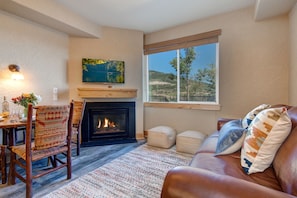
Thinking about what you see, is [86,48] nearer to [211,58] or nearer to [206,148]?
[211,58]

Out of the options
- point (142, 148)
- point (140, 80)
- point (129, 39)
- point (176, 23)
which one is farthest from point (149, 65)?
point (142, 148)

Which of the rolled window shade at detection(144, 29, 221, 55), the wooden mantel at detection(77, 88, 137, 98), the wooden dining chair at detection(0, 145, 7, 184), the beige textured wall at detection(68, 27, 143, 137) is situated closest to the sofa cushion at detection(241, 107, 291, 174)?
the rolled window shade at detection(144, 29, 221, 55)

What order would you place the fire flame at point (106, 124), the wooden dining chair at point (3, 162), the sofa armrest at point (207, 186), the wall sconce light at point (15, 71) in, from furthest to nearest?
the fire flame at point (106, 124)
the wall sconce light at point (15, 71)
the wooden dining chair at point (3, 162)
the sofa armrest at point (207, 186)

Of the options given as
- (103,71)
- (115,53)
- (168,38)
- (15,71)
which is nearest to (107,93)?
(103,71)

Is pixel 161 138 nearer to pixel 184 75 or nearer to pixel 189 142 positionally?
pixel 189 142

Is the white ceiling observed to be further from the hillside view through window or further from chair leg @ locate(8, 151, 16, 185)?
chair leg @ locate(8, 151, 16, 185)

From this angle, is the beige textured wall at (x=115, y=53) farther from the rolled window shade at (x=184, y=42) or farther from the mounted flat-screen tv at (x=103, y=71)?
the rolled window shade at (x=184, y=42)

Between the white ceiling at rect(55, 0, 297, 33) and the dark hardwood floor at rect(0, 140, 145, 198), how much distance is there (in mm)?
2488

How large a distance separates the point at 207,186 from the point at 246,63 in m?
2.69

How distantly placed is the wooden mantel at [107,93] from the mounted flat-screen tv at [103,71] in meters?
0.21

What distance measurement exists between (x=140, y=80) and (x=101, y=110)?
1086 millimetres

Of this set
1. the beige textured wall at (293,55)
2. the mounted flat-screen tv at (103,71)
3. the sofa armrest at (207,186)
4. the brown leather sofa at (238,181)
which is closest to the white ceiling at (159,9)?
the beige textured wall at (293,55)

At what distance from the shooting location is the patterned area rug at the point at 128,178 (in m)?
1.79

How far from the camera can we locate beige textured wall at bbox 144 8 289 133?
265 centimetres
